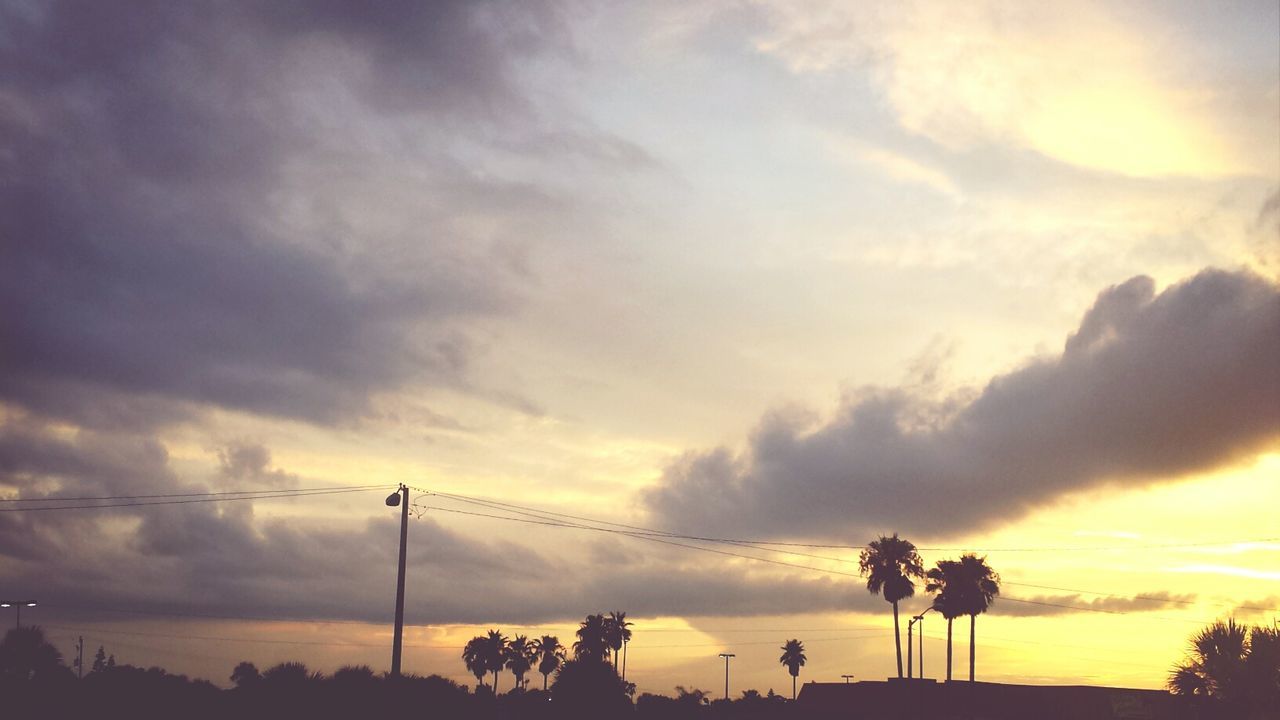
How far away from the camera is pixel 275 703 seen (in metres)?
50.8

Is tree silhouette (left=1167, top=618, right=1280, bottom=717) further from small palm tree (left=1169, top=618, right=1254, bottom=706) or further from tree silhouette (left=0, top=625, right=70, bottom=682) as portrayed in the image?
tree silhouette (left=0, top=625, right=70, bottom=682)

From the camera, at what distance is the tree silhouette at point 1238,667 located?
141 feet

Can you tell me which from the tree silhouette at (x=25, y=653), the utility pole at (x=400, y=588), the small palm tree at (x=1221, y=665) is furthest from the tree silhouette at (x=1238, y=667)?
the tree silhouette at (x=25, y=653)

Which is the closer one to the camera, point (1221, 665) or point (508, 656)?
point (1221, 665)

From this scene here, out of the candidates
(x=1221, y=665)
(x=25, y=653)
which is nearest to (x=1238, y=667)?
(x=1221, y=665)

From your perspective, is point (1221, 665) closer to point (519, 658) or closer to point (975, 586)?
point (975, 586)

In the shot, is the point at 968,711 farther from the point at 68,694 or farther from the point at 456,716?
the point at 68,694

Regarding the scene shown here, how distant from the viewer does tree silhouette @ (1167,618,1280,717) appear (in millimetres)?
42938

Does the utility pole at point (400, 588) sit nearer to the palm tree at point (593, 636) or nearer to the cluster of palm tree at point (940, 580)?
the cluster of palm tree at point (940, 580)

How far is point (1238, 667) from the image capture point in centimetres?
4334

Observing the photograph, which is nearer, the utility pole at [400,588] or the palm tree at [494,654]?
the utility pole at [400,588]

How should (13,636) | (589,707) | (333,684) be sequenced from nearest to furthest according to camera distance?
(333,684) < (589,707) < (13,636)

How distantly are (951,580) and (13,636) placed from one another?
3068 inches

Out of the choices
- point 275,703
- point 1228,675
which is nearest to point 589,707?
point 275,703
